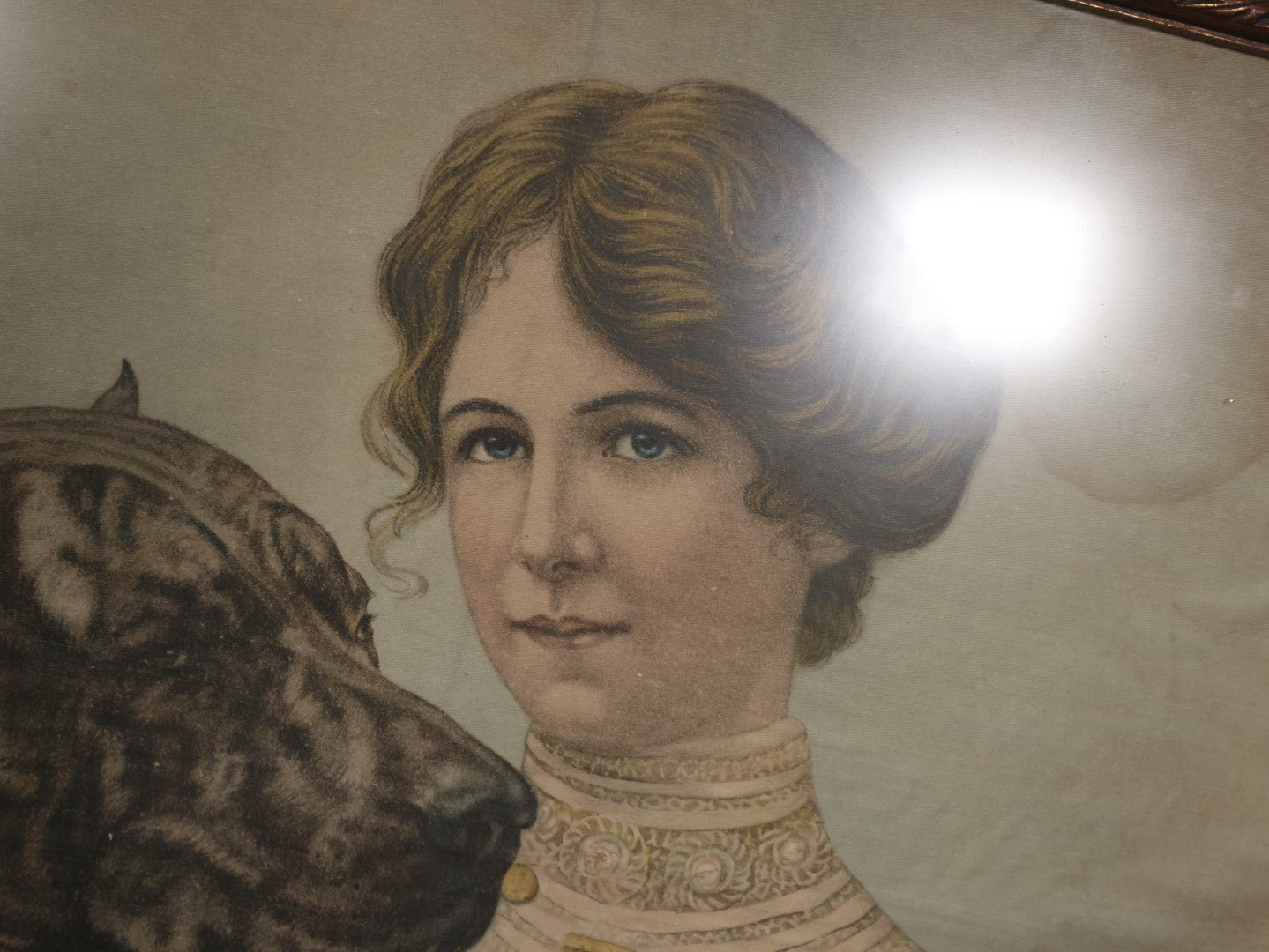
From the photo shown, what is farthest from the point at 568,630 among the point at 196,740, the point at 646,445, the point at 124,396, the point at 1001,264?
the point at 1001,264

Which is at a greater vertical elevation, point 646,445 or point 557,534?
point 646,445

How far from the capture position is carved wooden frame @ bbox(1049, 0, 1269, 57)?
2.36 meters

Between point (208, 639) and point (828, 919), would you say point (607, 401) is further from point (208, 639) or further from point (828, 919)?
point (828, 919)

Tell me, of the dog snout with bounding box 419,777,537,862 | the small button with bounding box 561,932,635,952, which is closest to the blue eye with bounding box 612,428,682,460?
the dog snout with bounding box 419,777,537,862

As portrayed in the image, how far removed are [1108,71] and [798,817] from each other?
1.95 metres

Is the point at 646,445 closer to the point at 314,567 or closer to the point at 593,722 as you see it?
the point at 593,722

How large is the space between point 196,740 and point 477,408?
0.95 meters

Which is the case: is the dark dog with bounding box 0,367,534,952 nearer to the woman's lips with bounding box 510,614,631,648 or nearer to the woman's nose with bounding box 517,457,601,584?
the woman's lips with bounding box 510,614,631,648

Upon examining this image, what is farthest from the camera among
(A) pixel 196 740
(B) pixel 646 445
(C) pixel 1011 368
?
(C) pixel 1011 368

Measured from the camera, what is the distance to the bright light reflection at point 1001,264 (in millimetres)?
2303

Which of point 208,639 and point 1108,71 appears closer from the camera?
point 208,639

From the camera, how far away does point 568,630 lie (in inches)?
87.0

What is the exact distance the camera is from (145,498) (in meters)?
2.15

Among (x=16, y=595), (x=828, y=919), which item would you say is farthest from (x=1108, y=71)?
(x=16, y=595)
